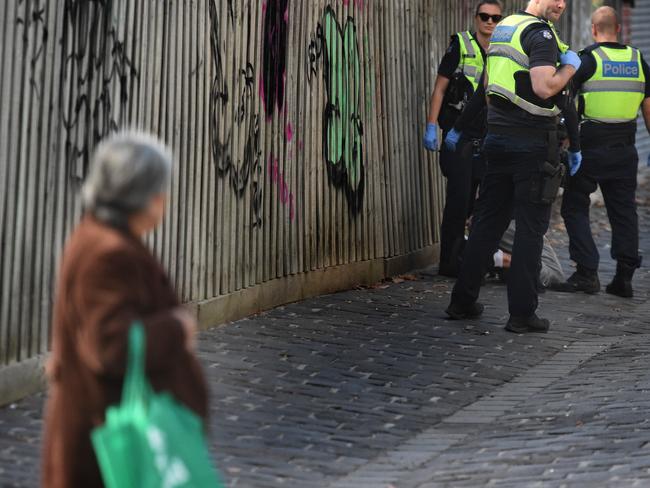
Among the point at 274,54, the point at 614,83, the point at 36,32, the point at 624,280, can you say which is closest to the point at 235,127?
the point at 274,54

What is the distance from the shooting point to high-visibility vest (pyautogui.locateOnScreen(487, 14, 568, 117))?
365 inches

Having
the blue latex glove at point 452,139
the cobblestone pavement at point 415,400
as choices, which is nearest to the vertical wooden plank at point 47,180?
the cobblestone pavement at point 415,400

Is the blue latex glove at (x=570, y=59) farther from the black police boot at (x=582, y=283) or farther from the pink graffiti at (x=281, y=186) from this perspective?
the black police boot at (x=582, y=283)

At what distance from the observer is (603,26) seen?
1123 centimetres

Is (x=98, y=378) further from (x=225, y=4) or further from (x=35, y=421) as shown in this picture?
(x=225, y=4)

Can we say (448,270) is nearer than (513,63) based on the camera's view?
No

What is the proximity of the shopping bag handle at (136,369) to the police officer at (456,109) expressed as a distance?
7796 millimetres

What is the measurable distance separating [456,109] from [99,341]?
8080mm

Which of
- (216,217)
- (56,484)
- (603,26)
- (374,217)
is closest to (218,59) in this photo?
(216,217)

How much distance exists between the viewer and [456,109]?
11.6 m

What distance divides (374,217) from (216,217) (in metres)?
2.64

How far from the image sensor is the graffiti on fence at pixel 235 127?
8758 millimetres

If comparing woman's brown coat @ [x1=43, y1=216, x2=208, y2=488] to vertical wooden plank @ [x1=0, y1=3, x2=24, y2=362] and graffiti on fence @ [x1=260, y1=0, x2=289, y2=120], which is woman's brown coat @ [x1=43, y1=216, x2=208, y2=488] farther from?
graffiti on fence @ [x1=260, y1=0, x2=289, y2=120]

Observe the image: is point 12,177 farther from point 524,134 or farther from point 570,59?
point 570,59
